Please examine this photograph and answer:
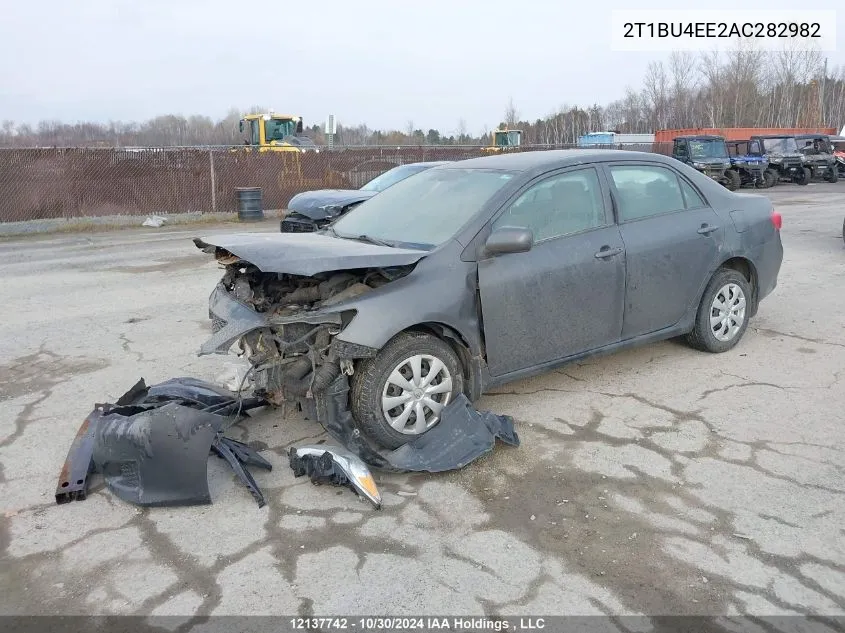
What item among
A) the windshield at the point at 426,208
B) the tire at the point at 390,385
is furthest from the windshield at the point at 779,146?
the tire at the point at 390,385

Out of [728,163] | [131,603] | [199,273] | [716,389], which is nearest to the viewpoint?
[131,603]

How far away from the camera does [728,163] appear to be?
25969 millimetres

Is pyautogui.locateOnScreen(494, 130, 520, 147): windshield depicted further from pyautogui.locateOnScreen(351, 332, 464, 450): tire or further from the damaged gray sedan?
pyautogui.locateOnScreen(351, 332, 464, 450): tire

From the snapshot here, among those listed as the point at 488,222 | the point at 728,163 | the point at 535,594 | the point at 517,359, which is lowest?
the point at 535,594

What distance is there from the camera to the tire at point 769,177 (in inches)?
1089

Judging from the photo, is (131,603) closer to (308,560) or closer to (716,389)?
(308,560)

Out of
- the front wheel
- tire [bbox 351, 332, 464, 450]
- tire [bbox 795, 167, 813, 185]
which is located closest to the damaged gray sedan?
tire [bbox 351, 332, 464, 450]

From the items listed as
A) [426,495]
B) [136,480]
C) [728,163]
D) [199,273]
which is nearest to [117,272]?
[199,273]

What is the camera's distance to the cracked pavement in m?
2.89

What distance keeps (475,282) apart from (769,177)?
90.4ft

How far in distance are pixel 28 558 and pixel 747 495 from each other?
3444 mm

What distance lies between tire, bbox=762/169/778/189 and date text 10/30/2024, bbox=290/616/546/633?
28710 millimetres

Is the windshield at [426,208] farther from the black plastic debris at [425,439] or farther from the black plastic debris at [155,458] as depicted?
the black plastic debris at [155,458]

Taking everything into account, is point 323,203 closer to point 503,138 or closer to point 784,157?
point 784,157
